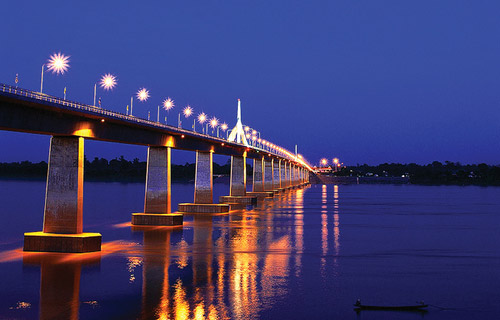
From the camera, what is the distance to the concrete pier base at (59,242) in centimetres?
3641

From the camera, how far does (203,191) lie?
76.1 meters

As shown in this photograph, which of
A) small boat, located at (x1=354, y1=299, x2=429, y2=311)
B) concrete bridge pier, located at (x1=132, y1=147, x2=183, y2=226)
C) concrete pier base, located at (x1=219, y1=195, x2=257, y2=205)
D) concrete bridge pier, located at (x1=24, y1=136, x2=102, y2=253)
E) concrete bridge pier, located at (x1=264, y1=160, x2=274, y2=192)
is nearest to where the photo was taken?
small boat, located at (x1=354, y1=299, x2=429, y2=311)

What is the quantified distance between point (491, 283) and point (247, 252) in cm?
1604

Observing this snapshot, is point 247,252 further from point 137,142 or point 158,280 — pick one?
point 137,142

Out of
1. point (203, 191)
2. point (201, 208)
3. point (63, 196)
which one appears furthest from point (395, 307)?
point (203, 191)

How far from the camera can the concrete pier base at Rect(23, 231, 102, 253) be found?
119ft

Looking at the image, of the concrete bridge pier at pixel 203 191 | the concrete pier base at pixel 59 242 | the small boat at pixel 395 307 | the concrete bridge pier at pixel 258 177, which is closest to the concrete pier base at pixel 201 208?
the concrete bridge pier at pixel 203 191

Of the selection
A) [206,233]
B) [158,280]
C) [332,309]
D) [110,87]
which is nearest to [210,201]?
[206,233]

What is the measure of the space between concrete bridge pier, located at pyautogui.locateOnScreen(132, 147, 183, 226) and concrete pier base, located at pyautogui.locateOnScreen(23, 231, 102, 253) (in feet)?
62.5

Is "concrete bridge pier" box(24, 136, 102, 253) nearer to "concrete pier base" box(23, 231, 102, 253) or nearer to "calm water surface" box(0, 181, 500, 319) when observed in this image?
"concrete pier base" box(23, 231, 102, 253)

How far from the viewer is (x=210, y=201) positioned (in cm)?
7675

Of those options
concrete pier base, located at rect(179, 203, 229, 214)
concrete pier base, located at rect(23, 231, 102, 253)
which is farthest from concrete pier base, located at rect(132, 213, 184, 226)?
concrete pier base, located at rect(23, 231, 102, 253)

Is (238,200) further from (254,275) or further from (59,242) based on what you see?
(254,275)

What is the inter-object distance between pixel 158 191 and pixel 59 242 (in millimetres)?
20474
